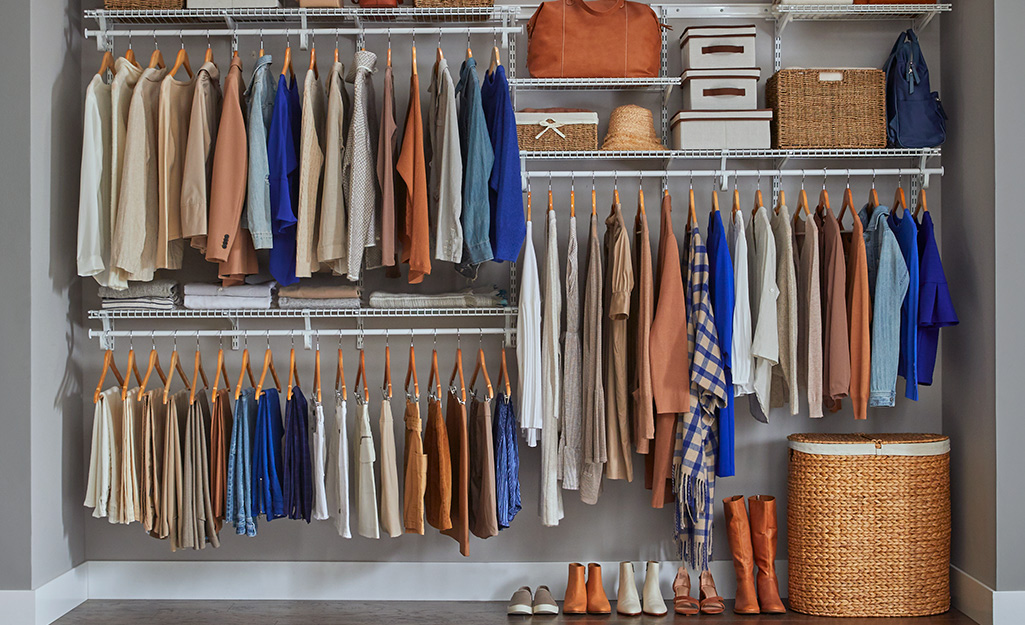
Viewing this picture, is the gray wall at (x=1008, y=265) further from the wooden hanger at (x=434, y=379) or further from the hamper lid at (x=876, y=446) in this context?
the wooden hanger at (x=434, y=379)

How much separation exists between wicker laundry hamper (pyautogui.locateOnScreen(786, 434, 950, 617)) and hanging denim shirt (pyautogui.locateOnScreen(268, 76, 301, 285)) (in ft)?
6.73

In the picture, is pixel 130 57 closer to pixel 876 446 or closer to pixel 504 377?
pixel 504 377

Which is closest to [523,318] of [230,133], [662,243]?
[662,243]

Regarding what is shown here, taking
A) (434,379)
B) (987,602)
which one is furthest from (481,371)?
(987,602)

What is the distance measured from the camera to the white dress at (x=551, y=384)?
121 inches

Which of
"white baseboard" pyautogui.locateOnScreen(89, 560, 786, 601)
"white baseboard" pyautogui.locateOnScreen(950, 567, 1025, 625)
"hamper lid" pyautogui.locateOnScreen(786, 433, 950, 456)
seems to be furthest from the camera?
"white baseboard" pyautogui.locateOnScreen(89, 560, 786, 601)

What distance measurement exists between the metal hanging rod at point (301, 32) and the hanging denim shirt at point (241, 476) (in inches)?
56.3

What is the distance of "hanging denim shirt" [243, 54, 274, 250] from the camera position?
2.95 metres

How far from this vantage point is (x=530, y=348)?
3045mm

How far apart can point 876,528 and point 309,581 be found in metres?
2.19

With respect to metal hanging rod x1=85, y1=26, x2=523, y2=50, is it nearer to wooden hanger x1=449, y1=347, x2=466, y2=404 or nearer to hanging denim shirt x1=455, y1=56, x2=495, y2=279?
hanging denim shirt x1=455, y1=56, x2=495, y2=279

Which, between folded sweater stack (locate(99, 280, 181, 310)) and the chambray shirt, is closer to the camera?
the chambray shirt

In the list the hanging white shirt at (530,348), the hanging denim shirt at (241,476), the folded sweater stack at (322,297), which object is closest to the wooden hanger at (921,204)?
the hanging white shirt at (530,348)
